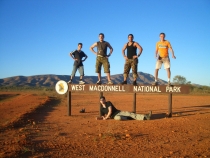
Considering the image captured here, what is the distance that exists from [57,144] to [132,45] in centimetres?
519

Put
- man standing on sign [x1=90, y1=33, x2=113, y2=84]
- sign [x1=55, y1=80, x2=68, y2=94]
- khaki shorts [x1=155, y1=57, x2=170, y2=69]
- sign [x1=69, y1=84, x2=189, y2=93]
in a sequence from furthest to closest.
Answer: sign [x1=55, y1=80, x2=68, y2=94] < man standing on sign [x1=90, y1=33, x2=113, y2=84] < khaki shorts [x1=155, y1=57, x2=170, y2=69] < sign [x1=69, y1=84, x2=189, y2=93]

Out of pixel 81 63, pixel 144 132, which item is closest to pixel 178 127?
pixel 144 132

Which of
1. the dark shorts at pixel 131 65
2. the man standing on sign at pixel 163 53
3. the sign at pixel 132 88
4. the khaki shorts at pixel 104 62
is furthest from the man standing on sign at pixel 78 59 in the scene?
the man standing on sign at pixel 163 53

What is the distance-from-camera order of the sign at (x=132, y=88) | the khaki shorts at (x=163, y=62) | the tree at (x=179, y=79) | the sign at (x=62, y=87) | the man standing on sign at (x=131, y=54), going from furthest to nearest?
the tree at (x=179, y=79), the sign at (x=62, y=87), the man standing on sign at (x=131, y=54), the khaki shorts at (x=163, y=62), the sign at (x=132, y=88)

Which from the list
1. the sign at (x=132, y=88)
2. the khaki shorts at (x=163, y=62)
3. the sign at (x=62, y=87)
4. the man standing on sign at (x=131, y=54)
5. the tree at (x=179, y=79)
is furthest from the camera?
the tree at (x=179, y=79)

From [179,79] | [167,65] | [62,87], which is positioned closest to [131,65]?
[167,65]

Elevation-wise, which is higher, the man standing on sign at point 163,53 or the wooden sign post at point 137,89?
the man standing on sign at point 163,53

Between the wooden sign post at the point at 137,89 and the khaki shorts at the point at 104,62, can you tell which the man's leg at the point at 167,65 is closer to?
the wooden sign post at the point at 137,89

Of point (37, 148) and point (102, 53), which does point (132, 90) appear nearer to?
point (102, 53)

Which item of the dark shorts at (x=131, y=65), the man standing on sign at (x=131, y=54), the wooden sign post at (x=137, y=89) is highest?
the man standing on sign at (x=131, y=54)

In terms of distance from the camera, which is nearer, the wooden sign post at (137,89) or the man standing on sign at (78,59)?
the wooden sign post at (137,89)

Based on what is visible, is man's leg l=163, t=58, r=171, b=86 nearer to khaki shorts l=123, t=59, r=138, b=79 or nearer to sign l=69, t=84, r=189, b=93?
sign l=69, t=84, r=189, b=93

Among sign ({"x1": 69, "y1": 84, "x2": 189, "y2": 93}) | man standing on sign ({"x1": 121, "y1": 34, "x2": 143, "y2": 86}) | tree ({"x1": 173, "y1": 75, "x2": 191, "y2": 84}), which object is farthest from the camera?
tree ({"x1": 173, "y1": 75, "x2": 191, "y2": 84})

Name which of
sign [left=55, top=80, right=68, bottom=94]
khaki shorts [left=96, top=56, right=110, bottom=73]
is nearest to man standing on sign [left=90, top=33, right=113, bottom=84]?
khaki shorts [left=96, top=56, right=110, bottom=73]
